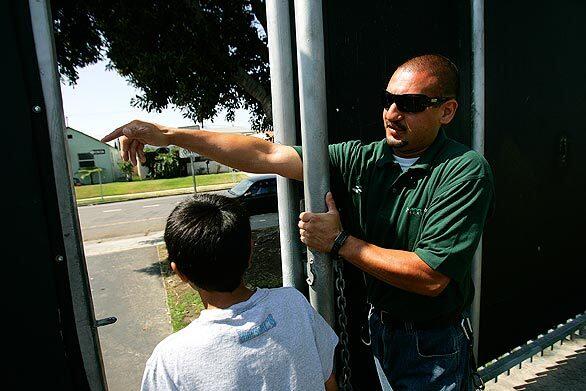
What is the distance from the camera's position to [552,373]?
11.2 ft

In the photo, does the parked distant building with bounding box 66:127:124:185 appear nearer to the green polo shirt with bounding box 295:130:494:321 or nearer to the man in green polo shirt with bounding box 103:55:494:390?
the man in green polo shirt with bounding box 103:55:494:390

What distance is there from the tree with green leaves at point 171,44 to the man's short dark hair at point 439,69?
542 centimetres

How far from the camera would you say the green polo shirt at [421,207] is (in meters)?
1.53

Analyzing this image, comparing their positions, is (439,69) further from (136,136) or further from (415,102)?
(136,136)

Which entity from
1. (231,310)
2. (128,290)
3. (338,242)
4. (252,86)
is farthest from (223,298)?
(128,290)

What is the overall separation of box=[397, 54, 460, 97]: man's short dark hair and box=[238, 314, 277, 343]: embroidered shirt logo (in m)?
1.15

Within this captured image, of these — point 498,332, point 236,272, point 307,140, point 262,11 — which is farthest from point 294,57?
point 262,11

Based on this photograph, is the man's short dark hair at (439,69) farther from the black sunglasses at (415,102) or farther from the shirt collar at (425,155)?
the shirt collar at (425,155)

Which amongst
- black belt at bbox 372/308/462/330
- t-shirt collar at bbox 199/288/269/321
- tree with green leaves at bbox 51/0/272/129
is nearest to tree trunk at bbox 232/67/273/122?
tree with green leaves at bbox 51/0/272/129

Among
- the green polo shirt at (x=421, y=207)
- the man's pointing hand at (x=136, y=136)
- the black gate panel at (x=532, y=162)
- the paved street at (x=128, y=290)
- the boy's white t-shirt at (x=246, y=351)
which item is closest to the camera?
the boy's white t-shirt at (x=246, y=351)

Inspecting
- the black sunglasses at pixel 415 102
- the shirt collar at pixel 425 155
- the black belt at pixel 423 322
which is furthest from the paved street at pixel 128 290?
the black sunglasses at pixel 415 102

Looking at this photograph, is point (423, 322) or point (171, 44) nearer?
point (423, 322)

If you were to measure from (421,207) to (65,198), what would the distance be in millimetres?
1426

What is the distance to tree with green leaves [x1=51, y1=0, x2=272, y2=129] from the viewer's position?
20.7 ft
